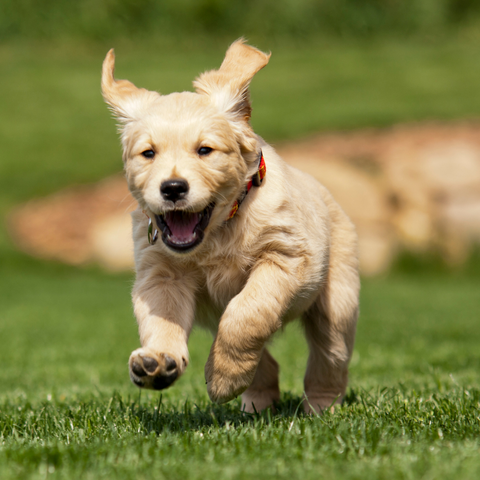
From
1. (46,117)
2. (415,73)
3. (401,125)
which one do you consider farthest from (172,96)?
(415,73)

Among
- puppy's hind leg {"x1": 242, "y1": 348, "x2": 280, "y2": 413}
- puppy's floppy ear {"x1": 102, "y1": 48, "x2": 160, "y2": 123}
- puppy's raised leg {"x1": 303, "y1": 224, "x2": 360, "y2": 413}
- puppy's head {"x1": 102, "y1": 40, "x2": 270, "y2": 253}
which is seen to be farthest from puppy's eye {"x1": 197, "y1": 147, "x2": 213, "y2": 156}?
puppy's hind leg {"x1": 242, "y1": 348, "x2": 280, "y2": 413}

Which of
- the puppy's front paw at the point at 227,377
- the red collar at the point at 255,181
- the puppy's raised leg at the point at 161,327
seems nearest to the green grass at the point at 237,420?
the puppy's front paw at the point at 227,377

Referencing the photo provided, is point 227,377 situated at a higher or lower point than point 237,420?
higher

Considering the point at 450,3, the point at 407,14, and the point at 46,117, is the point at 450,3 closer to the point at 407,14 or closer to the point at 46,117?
the point at 407,14

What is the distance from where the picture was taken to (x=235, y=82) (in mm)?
3402

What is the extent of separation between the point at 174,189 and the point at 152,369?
75 cm

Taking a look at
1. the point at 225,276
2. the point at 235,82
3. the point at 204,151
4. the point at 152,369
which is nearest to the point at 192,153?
the point at 204,151

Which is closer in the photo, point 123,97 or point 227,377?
point 227,377

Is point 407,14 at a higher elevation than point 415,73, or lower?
higher

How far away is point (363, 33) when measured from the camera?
25.3 m

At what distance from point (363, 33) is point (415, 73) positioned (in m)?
4.29

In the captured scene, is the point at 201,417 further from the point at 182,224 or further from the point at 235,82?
the point at 235,82

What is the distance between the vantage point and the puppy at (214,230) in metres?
3.08

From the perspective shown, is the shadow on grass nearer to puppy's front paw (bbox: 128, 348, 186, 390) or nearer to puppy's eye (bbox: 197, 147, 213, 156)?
puppy's front paw (bbox: 128, 348, 186, 390)
